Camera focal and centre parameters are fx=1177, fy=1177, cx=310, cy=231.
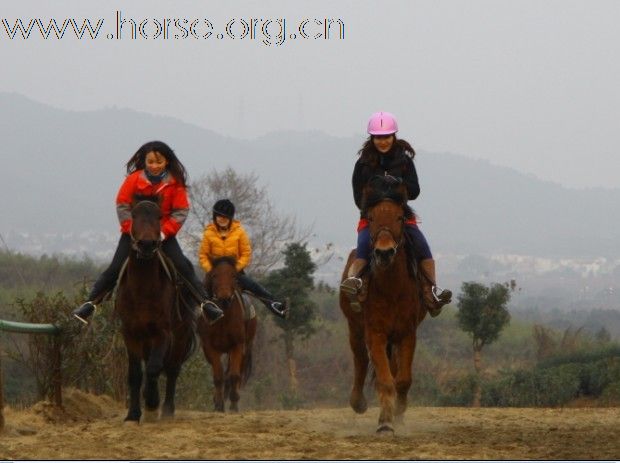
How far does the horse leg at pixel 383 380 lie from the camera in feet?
35.0

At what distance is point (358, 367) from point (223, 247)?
11.6 ft

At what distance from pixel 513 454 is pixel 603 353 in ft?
49.3

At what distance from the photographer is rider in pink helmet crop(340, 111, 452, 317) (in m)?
11.3

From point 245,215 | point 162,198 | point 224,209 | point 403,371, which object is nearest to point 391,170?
point 403,371

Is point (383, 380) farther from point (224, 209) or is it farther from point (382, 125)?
point (224, 209)

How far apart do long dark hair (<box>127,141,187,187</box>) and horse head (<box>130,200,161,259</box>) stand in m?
0.91

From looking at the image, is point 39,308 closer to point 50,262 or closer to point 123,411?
point 123,411

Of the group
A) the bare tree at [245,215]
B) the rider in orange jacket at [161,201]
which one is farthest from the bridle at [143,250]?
the bare tree at [245,215]

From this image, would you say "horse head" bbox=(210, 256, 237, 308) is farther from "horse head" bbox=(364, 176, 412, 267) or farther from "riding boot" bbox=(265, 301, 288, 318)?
"horse head" bbox=(364, 176, 412, 267)

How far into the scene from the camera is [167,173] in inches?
472

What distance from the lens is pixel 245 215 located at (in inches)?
2004

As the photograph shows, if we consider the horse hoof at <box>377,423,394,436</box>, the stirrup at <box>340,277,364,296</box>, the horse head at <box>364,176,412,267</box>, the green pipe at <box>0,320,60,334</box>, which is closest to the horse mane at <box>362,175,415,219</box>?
the horse head at <box>364,176,412,267</box>

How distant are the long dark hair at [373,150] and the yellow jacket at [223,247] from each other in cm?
436

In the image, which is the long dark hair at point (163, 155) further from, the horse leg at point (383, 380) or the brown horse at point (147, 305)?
the horse leg at point (383, 380)
